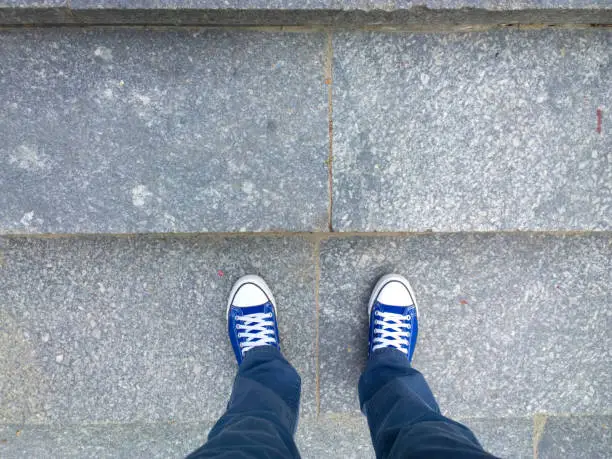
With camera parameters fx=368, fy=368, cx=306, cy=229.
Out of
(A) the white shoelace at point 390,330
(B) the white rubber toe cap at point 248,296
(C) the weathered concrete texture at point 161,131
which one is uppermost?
(C) the weathered concrete texture at point 161,131

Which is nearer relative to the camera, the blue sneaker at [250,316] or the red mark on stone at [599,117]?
the red mark on stone at [599,117]

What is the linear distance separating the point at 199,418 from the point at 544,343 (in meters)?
1.64

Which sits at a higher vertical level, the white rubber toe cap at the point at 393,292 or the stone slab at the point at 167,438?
the white rubber toe cap at the point at 393,292

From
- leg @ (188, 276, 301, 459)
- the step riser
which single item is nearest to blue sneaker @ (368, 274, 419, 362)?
leg @ (188, 276, 301, 459)

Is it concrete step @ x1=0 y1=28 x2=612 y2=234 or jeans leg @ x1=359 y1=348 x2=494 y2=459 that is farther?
concrete step @ x1=0 y1=28 x2=612 y2=234

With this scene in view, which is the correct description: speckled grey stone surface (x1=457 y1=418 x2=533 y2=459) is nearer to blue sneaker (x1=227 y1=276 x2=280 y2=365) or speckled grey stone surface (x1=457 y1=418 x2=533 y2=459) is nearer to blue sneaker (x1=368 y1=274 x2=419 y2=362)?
blue sneaker (x1=368 y1=274 x2=419 y2=362)

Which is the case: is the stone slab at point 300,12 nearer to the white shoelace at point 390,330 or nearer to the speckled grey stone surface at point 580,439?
the white shoelace at point 390,330

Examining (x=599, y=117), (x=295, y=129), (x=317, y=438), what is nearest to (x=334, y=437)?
(x=317, y=438)

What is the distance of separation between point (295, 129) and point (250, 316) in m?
0.82

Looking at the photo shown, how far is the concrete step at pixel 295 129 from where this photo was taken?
1455 millimetres

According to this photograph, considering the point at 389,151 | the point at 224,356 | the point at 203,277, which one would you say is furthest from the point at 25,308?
the point at 389,151

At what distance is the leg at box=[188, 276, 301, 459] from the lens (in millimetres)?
1091

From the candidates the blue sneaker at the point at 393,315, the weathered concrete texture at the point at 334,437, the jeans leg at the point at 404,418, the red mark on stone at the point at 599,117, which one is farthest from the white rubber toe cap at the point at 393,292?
the red mark on stone at the point at 599,117

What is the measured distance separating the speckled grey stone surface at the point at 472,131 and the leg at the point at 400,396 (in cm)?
38
